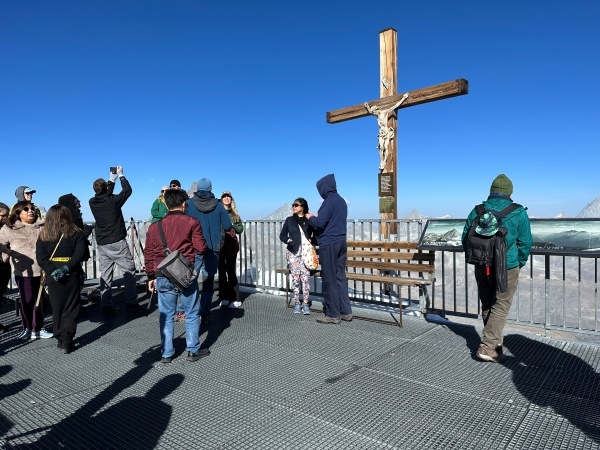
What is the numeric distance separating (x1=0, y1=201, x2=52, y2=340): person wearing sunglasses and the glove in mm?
982

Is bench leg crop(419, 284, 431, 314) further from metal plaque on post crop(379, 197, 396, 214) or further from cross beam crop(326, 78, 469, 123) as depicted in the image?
cross beam crop(326, 78, 469, 123)

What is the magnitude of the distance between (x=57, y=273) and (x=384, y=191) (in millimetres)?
5390

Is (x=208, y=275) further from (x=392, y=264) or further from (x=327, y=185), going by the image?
(x=392, y=264)

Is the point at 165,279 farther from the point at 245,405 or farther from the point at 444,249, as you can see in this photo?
the point at 444,249

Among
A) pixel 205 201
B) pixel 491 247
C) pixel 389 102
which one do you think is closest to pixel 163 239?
pixel 205 201

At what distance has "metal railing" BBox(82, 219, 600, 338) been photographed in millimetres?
5270

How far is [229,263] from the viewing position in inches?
301

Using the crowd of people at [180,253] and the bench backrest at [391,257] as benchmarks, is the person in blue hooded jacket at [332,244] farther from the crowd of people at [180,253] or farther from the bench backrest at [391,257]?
the bench backrest at [391,257]

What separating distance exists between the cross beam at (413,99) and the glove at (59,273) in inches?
226

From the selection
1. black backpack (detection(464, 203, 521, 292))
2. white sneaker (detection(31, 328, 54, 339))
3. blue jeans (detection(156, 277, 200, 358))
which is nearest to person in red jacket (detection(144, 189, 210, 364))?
blue jeans (detection(156, 277, 200, 358))

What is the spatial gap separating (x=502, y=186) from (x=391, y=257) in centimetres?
243

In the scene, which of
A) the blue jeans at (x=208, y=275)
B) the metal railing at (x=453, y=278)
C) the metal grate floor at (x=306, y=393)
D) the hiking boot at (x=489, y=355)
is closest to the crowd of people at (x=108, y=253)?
the blue jeans at (x=208, y=275)

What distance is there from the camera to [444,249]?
5703 mm

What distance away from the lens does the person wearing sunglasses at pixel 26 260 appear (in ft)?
18.9
